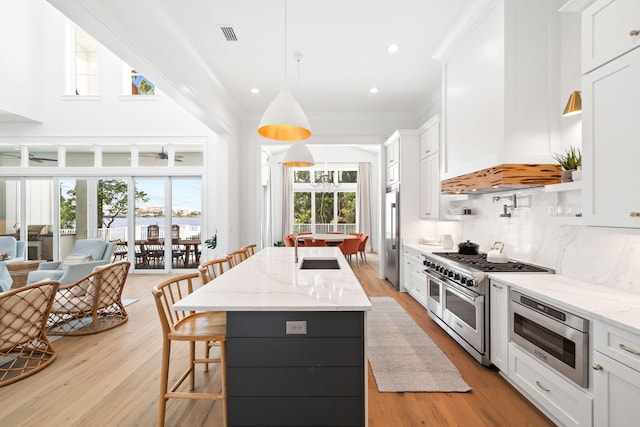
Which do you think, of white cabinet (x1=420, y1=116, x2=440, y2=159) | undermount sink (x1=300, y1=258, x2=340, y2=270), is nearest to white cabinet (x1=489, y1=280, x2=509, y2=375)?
undermount sink (x1=300, y1=258, x2=340, y2=270)

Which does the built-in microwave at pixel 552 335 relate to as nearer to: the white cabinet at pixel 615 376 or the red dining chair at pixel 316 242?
the white cabinet at pixel 615 376

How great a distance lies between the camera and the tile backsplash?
1898 mm

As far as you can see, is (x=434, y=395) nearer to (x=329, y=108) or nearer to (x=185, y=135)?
(x=329, y=108)

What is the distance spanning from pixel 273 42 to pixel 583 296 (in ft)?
12.0

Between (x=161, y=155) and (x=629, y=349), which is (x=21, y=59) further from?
(x=629, y=349)

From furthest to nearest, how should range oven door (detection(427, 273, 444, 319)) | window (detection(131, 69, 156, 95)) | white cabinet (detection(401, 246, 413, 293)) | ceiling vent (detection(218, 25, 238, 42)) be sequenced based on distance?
1. window (detection(131, 69, 156, 95))
2. white cabinet (detection(401, 246, 413, 293))
3. range oven door (detection(427, 273, 444, 319))
4. ceiling vent (detection(218, 25, 238, 42))

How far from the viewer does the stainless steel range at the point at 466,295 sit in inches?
98.3

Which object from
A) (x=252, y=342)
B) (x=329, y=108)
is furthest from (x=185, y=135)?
(x=252, y=342)

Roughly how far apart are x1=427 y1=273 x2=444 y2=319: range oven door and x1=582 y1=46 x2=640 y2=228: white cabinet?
5.77 ft

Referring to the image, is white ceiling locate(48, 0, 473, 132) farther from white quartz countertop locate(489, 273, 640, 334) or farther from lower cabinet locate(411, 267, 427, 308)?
lower cabinet locate(411, 267, 427, 308)

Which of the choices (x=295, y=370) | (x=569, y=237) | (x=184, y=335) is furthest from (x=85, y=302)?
(x=569, y=237)

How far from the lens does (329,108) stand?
5.62 meters

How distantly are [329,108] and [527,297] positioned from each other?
4571mm

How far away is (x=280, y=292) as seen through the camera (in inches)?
69.0
